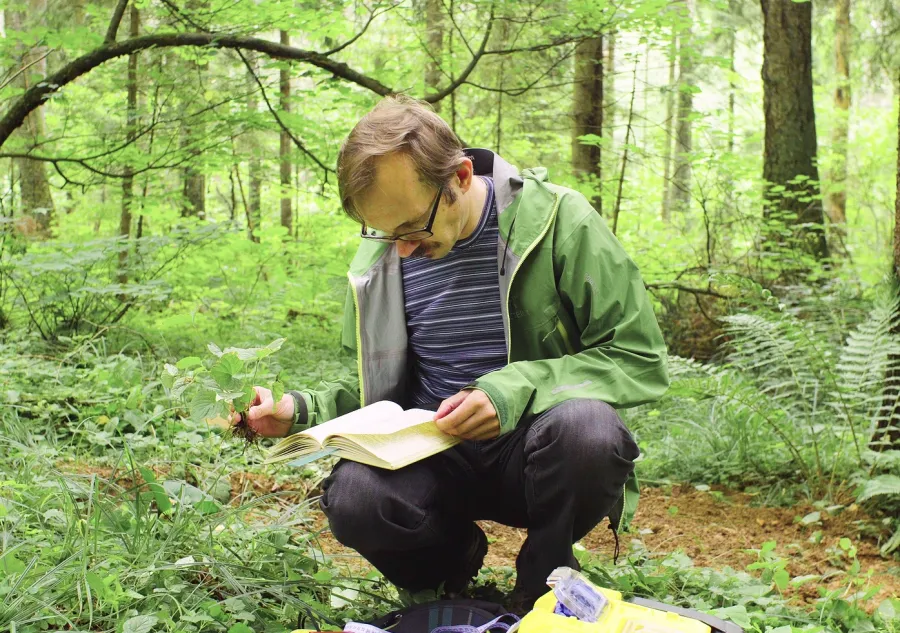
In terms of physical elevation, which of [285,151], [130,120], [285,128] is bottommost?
[285,128]

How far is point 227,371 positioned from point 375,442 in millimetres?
372

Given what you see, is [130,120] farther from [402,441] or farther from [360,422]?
[402,441]

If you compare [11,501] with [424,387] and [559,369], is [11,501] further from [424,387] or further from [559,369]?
[559,369]

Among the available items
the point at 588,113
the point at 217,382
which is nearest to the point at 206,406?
the point at 217,382

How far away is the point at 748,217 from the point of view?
6.62m

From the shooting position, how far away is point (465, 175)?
201 centimetres

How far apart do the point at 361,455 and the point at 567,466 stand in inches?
18.5

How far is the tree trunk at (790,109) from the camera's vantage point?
22.1 feet

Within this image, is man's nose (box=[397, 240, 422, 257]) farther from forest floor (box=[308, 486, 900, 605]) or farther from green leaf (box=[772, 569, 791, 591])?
green leaf (box=[772, 569, 791, 591])

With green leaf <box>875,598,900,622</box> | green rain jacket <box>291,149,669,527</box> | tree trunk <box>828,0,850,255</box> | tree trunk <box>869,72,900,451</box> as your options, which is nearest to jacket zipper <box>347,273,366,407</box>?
green rain jacket <box>291,149,669,527</box>

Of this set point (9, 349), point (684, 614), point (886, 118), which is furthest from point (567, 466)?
point (886, 118)

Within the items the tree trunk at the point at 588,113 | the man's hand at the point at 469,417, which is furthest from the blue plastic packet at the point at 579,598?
the tree trunk at the point at 588,113

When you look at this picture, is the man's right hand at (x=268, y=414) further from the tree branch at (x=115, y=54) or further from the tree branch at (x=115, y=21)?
the tree branch at (x=115, y=21)

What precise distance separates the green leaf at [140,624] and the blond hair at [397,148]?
41.3 inches
